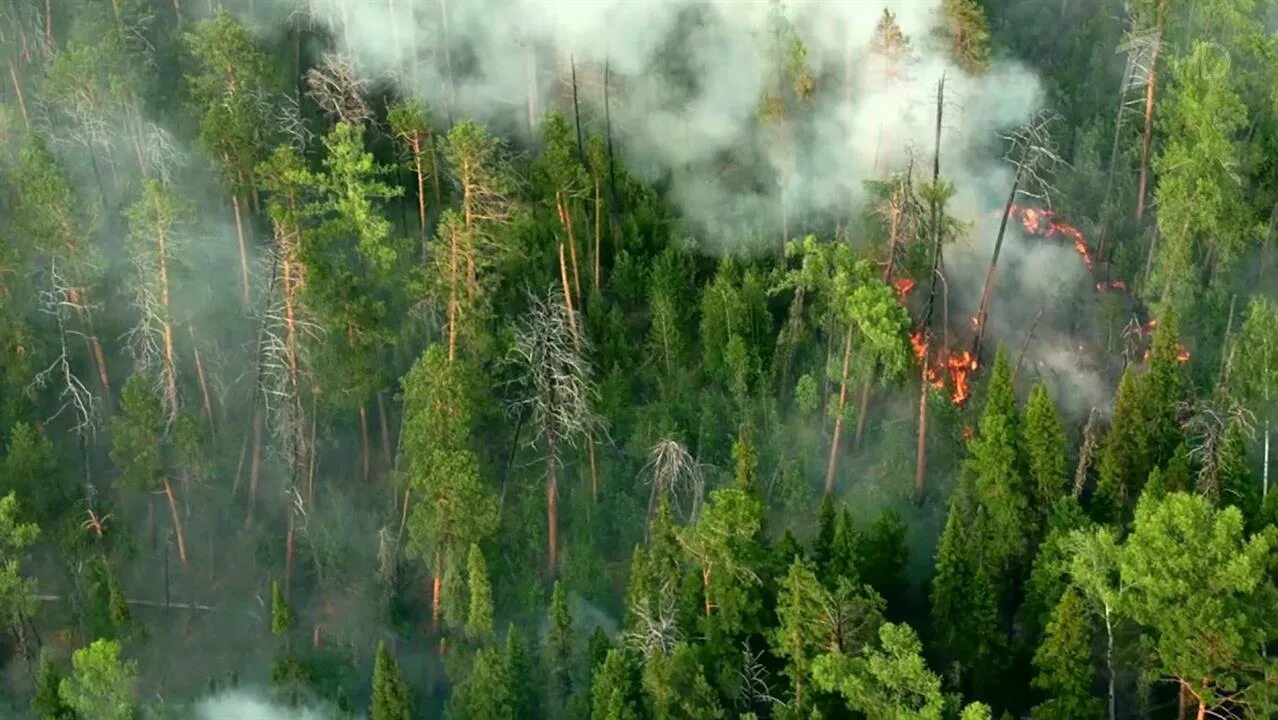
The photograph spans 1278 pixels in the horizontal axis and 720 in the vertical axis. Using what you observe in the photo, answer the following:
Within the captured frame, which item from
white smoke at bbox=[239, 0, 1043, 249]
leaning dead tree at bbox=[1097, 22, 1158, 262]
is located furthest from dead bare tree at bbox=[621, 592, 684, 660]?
leaning dead tree at bbox=[1097, 22, 1158, 262]

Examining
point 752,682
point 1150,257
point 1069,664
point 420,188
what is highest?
point 1150,257

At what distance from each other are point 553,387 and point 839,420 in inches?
281

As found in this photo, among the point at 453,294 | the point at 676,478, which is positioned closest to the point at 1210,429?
the point at 676,478

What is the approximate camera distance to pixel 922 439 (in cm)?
4456

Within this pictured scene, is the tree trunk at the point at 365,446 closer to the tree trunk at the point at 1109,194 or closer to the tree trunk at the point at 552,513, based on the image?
the tree trunk at the point at 552,513

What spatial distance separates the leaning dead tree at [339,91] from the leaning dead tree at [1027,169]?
15897 mm

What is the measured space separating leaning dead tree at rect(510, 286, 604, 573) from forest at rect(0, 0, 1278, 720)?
206 millimetres

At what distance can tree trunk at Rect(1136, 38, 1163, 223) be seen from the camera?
4581 centimetres

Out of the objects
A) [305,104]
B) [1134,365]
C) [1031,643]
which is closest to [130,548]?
[305,104]

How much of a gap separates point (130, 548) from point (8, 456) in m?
3.82

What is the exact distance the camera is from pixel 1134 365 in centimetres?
4644

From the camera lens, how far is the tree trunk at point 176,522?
44.9 meters

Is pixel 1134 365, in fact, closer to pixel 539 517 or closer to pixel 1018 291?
pixel 1018 291

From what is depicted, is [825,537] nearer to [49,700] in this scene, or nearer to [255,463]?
[255,463]
